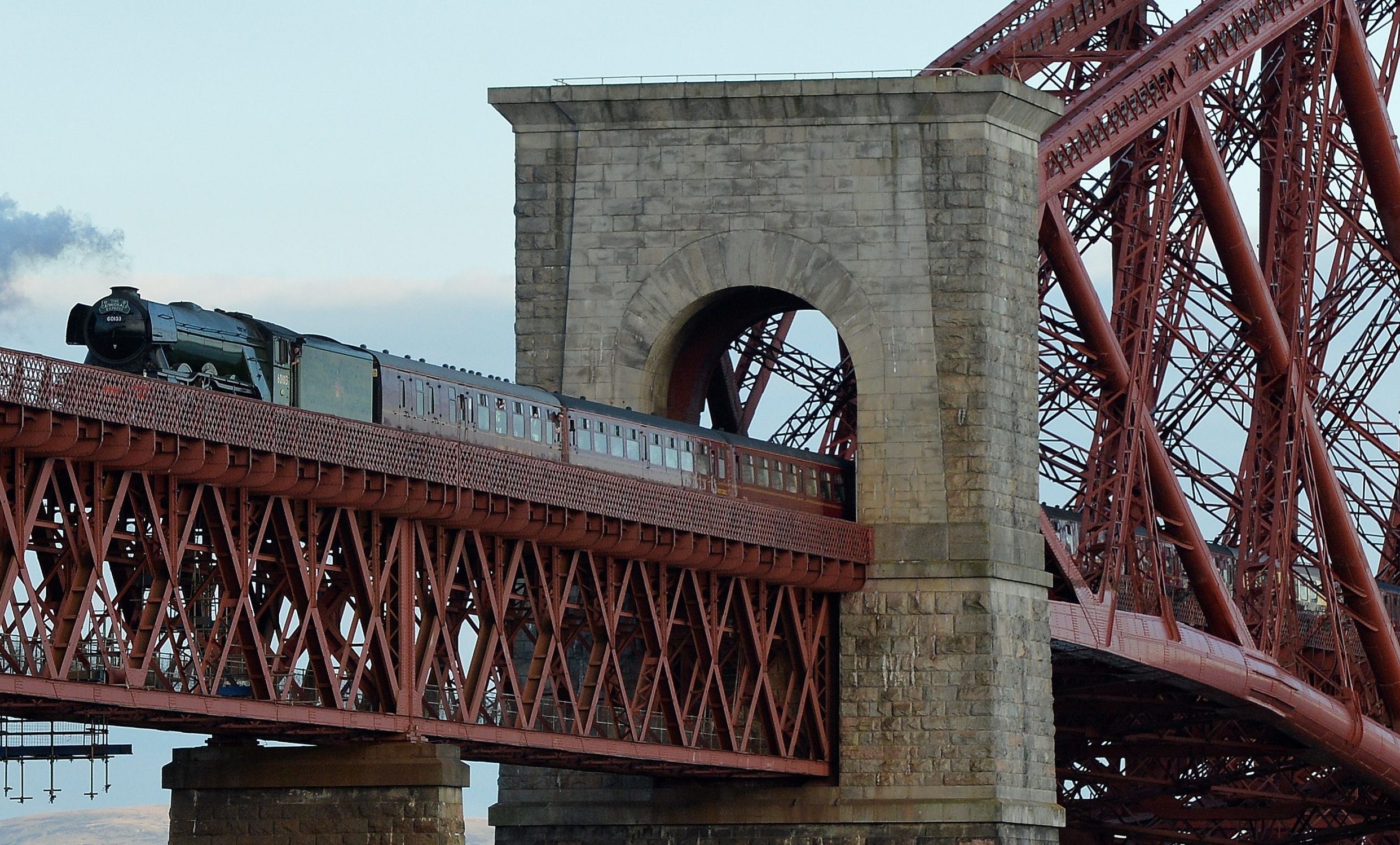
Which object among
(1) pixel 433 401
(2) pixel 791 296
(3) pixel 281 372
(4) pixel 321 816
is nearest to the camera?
(4) pixel 321 816

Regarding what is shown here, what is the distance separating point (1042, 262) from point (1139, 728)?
1696 centimetres

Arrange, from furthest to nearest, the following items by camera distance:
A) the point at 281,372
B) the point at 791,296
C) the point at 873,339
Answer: the point at 791,296 → the point at 873,339 → the point at 281,372

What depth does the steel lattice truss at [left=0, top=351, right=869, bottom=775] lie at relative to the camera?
2258 inches

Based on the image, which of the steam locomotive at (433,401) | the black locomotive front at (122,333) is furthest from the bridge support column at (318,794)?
the black locomotive front at (122,333)

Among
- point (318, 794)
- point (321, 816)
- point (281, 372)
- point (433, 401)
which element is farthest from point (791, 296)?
point (321, 816)

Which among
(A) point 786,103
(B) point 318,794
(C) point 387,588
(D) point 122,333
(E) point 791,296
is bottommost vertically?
(B) point 318,794

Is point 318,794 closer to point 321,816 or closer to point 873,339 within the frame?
point 321,816

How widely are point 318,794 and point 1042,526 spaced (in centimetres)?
2550

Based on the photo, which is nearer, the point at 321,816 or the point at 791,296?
the point at 321,816

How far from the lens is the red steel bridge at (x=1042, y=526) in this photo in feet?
195

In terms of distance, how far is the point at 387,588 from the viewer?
216 ft

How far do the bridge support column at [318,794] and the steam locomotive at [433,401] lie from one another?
22.3 feet

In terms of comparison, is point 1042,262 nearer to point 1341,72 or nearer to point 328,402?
point 1341,72

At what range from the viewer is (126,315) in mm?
62906
